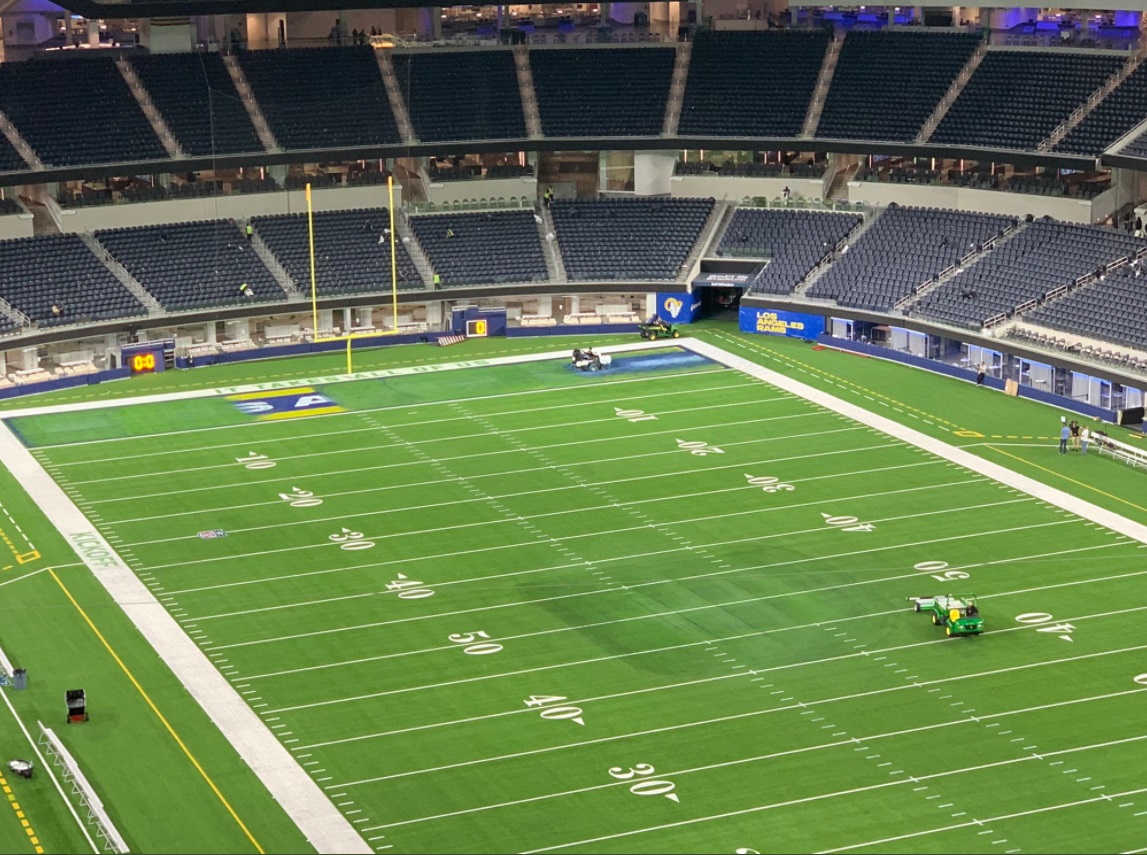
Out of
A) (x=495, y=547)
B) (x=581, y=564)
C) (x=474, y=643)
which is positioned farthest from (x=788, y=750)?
(x=495, y=547)

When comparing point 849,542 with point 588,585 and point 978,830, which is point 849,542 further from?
point 978,830

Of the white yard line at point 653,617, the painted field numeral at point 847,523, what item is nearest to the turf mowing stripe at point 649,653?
the white yard line at point 653,617

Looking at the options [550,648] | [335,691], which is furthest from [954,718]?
[335,691]

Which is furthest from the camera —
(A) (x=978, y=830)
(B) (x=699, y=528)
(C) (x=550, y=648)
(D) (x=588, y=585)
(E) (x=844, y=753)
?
(B) (x=699, y=528)

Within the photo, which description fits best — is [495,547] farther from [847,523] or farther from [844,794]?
[844,794]

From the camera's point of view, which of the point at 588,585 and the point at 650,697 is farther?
the point at 588,585

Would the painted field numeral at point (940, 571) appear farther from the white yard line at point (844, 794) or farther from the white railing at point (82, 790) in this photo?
the white railing at point (82, 790)

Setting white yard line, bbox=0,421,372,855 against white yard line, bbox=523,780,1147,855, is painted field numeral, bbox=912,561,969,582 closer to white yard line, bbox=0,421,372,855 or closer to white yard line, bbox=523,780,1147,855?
white yard line, bbox=523,780,1147,855
